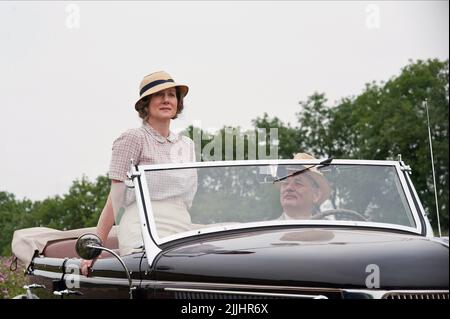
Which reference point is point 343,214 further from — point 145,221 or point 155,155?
point 155,155

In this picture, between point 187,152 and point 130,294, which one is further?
point 187,152

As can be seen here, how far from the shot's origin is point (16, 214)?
16312mm

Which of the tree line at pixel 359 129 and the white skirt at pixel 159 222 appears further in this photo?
the tree line at pixel 359 129

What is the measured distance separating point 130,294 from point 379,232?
44.2 inches

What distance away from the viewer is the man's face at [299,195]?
12.7ft

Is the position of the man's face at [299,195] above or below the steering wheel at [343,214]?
above

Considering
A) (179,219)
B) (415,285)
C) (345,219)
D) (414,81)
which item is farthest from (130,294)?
(414,81)

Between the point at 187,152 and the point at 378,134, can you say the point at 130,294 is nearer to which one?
the point at 187,152

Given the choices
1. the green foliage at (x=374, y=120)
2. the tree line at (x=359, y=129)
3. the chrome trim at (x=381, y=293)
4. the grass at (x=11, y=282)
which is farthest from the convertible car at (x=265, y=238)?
the green foliage at (x=374, y=120)

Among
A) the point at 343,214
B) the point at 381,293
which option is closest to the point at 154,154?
the point at 343,214

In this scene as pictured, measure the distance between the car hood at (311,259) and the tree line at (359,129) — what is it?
1979cm

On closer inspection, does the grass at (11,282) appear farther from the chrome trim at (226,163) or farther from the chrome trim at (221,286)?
the chrome trim at (221,286)

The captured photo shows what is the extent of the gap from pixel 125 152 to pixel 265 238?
126 centimetres

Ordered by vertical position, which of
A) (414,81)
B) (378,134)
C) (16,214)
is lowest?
(16,214)
